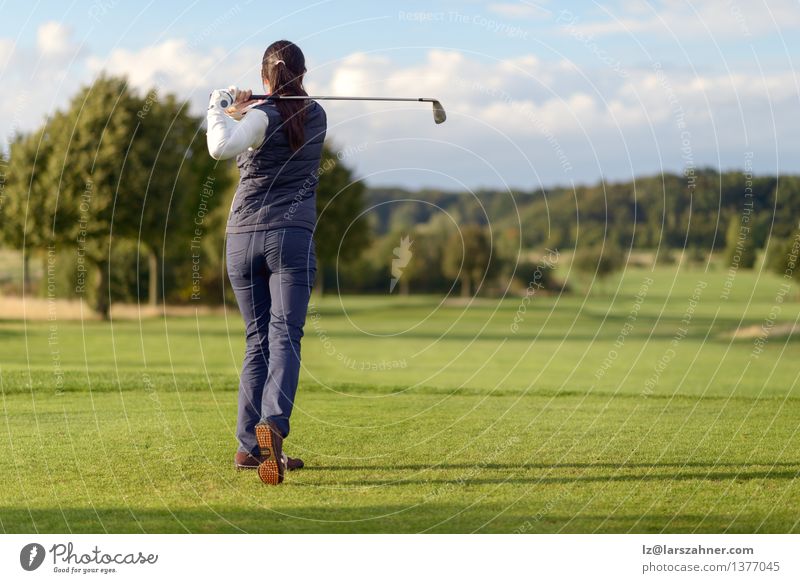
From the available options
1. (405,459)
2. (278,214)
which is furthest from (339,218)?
(278,214)

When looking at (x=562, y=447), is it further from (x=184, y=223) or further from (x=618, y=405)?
(x=184, y=223)

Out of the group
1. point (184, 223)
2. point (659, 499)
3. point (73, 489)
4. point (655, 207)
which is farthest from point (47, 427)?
point (184, 223)

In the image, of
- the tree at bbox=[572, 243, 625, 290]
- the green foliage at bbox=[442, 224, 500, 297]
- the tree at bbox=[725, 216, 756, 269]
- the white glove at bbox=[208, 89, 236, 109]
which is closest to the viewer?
the white glove at bbox=[208, 89, 236, 109]

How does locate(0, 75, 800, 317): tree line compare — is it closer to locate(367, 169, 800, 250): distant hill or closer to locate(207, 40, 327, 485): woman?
locate(367, 169, 800, 250): distant hill

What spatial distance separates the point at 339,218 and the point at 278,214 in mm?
38333

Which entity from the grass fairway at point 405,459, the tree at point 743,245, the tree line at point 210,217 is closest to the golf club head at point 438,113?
the grass fairway at point 405,459

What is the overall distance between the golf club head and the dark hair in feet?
4.97

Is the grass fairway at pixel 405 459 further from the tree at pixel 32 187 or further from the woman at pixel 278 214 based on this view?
the tree at pixel 32 187

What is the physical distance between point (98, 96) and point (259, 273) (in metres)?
30.2

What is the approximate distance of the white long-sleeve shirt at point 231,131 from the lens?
698cm

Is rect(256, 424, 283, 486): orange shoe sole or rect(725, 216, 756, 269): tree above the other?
rect(725, 216, 756, 269): tree

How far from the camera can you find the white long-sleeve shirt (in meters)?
6.98

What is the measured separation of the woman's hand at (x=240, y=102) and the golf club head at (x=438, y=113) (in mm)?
1876

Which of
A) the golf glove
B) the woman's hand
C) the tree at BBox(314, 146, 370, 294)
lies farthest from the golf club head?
the tree at BBox(314, 146, 370, 294)
